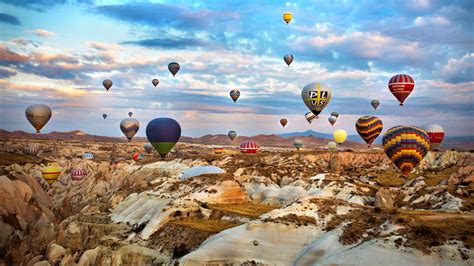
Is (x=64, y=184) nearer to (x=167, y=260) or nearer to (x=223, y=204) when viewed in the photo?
(x=223, y=204)

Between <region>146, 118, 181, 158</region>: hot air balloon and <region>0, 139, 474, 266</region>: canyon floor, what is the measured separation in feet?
44.0

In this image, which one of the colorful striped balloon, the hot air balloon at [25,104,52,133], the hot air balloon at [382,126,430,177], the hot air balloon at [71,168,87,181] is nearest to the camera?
the hot air balloon at [382,126,430,177]

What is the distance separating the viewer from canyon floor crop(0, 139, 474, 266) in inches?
1694

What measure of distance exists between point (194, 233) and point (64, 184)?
9750cm

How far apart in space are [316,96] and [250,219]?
3935 centimetres

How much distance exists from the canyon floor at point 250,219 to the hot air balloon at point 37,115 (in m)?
15.8

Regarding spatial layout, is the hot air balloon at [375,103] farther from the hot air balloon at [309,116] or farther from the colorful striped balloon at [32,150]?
the colorful striped balloon at [32,150]

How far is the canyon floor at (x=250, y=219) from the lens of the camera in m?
43.0

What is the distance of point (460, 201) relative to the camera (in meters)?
72.5

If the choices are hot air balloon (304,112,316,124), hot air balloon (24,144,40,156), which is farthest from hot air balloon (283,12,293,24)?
hot air balloon (24,144,40,156)

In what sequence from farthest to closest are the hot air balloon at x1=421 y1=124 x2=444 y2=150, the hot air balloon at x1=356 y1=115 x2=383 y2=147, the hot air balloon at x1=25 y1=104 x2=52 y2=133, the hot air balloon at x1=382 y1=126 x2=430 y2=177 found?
the hot air balloon at x1=25 y1=104 x2=52 y2=133 < the hot air balloon at x1=421 y1=124 x2=444 y2=150 < the hot air balloon at x1=356 y1=115 x2=383 y2=147 < the hot air balloon at x1=382 y1=126 x2=430 y2=177

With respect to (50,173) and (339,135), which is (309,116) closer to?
(339,135)

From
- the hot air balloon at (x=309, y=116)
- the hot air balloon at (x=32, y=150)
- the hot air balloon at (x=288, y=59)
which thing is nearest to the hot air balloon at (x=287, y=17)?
the hot air balloon at (x=288, y=59)

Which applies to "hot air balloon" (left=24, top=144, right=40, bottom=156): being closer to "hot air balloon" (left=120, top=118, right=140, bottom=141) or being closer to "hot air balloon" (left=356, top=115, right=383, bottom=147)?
"hot air balloon" (left=120, top=118, right=140, bottom=141)
